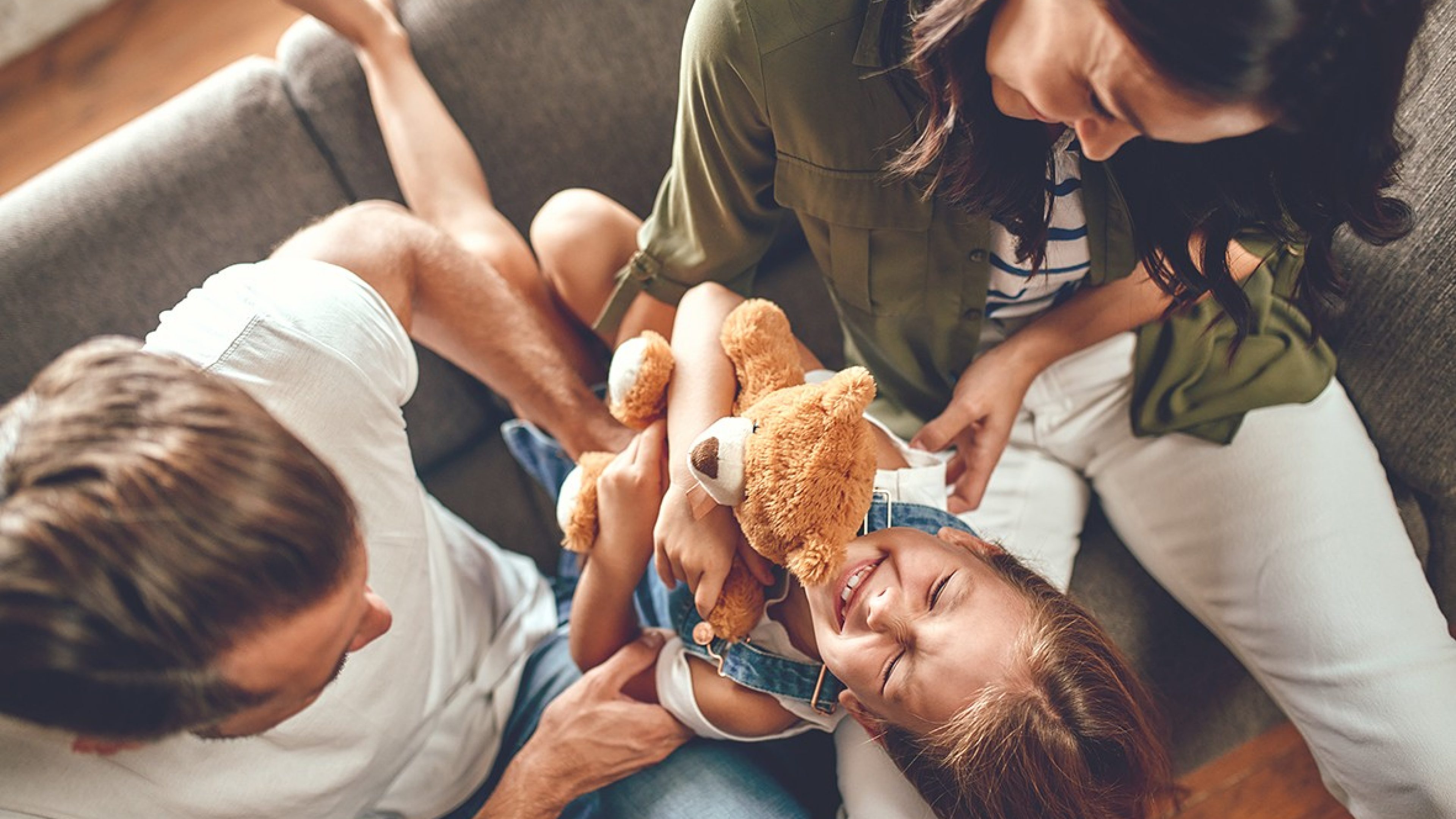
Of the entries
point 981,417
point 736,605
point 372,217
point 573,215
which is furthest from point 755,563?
point 372,217

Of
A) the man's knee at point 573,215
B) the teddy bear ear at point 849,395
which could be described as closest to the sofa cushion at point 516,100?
the man's knee at point 573,215

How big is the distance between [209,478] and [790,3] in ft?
2.21

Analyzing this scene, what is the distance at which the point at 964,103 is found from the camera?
81 centimetres

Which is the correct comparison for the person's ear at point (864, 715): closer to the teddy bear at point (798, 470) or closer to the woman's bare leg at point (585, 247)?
the teddy bear at point (798, 470)

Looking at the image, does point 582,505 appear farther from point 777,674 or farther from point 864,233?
point 864,233

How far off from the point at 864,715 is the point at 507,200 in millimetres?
972

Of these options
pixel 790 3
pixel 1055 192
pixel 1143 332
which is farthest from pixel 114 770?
pixel 1143 332

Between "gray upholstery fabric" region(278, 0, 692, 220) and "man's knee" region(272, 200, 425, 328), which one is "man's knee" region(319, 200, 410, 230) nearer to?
"man's knee" region(272, 200, 425, 328)

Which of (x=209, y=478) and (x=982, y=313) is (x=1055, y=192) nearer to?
(x=982, y=313)

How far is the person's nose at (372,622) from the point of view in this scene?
0.89 m

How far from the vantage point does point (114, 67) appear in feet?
6.39

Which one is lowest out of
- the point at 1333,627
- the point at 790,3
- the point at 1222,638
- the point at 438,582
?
the point at 1222,638

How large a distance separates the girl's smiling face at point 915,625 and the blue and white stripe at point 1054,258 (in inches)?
13.8

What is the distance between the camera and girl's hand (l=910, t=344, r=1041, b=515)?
115 cm
